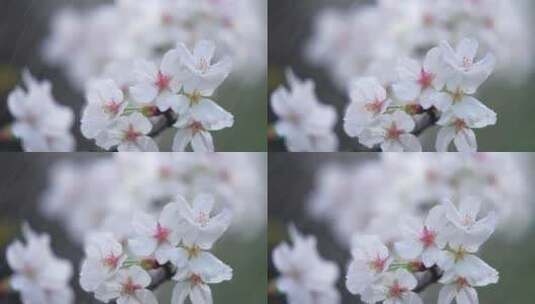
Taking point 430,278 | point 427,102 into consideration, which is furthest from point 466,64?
point 430,278

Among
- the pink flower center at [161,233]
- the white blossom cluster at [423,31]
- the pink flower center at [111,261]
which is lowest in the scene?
the pink flower center at [111,261]

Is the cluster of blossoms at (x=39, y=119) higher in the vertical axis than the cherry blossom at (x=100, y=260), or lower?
higher

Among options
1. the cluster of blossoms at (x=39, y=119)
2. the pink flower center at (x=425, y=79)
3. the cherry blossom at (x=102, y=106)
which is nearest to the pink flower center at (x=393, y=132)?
the pink flower center at (x=425, y=79)

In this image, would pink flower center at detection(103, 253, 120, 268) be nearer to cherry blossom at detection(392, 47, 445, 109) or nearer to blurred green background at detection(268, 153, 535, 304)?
blurred green background at detection(268, 153, 535, 304)

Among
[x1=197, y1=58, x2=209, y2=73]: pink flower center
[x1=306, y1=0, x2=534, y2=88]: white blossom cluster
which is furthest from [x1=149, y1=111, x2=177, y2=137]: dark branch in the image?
[x1=306, y1=0, x2=534, y2=88]: white blossom cluster

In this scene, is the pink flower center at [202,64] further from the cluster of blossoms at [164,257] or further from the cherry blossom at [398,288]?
the cherry blossom at [398,288]

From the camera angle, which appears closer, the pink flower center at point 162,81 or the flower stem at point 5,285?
the pink flower center at point 162,81
